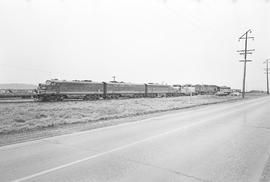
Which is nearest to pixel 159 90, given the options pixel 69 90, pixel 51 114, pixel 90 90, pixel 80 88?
pixel 90 90

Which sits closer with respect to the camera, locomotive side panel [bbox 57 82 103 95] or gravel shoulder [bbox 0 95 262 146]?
gravel shoulder [bbox 0 95 262 146]

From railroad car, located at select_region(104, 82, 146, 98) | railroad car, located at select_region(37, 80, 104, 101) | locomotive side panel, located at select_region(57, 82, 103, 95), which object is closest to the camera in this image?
railroad car, located at select_region(37, 80, 104, 101)

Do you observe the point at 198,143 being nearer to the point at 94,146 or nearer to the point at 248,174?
the point at 248,174

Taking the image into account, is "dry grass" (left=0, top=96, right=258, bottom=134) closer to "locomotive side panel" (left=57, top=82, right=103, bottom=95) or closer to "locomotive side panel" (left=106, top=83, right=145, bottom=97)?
"locomotive side panel" (left=57, top=82, right=103, bottom=95)

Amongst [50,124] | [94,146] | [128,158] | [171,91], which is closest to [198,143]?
[128,158]

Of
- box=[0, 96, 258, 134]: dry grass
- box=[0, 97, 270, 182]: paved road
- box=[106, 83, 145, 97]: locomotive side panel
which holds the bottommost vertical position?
box=[0, 96, 258, 134]: dry grass

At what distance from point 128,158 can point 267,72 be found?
96249mm

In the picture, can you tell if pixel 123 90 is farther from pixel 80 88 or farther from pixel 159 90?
pixel 159 90

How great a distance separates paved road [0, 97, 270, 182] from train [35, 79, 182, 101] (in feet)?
86.5

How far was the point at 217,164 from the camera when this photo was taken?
579 centimetres

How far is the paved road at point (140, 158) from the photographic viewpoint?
5.00 meters

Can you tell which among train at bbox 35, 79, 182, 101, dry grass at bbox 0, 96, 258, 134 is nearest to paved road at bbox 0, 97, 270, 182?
dry grass at bbox 0, 96, 258, 134

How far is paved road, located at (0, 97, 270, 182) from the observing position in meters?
5.00

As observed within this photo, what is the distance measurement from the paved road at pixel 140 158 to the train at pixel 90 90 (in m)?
26.4
